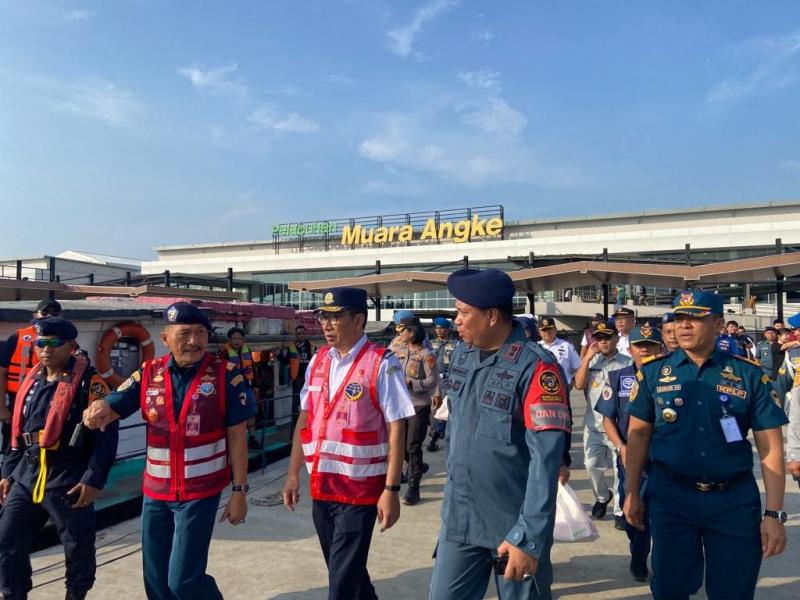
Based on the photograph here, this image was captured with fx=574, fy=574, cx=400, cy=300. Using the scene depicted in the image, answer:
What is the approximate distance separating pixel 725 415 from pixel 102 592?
4319 mm

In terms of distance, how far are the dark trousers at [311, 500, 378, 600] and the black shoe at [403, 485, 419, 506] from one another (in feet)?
10.3

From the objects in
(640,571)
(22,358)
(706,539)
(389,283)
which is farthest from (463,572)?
(389,283)

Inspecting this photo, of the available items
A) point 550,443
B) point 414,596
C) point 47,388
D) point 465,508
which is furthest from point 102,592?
point 550,443

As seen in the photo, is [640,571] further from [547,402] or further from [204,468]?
[204,468]

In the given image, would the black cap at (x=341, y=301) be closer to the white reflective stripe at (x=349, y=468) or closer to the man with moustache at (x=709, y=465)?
the white reflective stripe at (x=349, y=468)

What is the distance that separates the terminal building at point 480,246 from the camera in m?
35.7

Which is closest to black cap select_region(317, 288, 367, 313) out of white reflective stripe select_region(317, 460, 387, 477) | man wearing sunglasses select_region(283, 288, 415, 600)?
man wearing sunglasses select_region(283, 288, 415, 600)

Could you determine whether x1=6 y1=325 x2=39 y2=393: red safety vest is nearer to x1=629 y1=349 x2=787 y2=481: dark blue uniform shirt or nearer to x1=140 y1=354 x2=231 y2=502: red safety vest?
x1=140 y1=354 x2=231 y2=502: red safety vest

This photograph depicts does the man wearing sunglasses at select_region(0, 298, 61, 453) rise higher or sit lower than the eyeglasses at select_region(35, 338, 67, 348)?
lower

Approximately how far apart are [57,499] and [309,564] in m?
2.01

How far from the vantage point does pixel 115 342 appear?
7.71 m

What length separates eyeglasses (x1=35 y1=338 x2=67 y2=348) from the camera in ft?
12.2

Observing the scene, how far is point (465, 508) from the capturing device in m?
2.53

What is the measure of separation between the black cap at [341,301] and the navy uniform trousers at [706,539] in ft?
6.44
